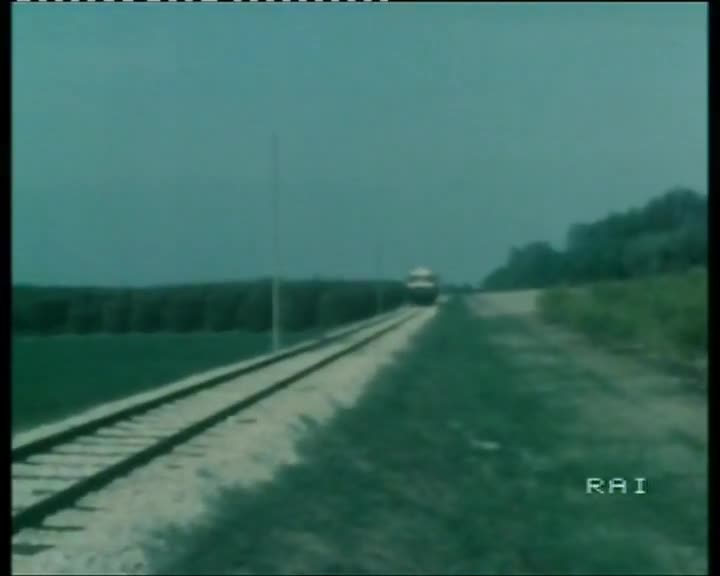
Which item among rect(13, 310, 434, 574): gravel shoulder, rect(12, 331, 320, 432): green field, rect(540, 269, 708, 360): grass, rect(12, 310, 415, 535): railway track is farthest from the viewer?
rect(12, 331, 320, 432): green field

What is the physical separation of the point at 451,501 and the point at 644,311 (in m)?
4.51

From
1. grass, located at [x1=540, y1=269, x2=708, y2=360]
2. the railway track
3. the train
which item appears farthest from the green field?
the train

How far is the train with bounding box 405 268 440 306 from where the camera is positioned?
5602mm

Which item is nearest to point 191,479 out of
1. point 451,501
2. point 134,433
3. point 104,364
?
point 451,501

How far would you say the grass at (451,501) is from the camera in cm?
522

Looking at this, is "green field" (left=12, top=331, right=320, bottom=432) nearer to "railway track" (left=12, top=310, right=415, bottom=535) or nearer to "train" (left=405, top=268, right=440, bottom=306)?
"railway track" (left=12, top=310, right=415, bottom=535)

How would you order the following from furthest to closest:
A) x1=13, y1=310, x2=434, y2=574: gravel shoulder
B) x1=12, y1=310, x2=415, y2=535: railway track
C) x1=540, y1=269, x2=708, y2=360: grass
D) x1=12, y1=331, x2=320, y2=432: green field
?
x1=12, y1=331, x2=320, y2=432: green field → x1=540, y1=269, x2=708, y2=360: grass → x1=12, y1=310, x2=415, y2=535: railway track → x1=13, y1=310, x2=434, y2=574: gravel shoulder

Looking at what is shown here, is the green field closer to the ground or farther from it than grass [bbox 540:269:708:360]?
closer to the ground

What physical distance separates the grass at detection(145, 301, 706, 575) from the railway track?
0.81 m

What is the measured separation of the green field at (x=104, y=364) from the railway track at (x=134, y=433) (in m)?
0.50

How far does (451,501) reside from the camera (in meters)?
6.32

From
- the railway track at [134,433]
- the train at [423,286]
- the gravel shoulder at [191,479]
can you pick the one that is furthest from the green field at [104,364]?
the train at [423,286]

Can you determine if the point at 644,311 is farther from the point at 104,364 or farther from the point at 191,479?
the point at 104,364

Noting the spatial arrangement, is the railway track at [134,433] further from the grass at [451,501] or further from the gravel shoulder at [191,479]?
the grass at [451,501]
